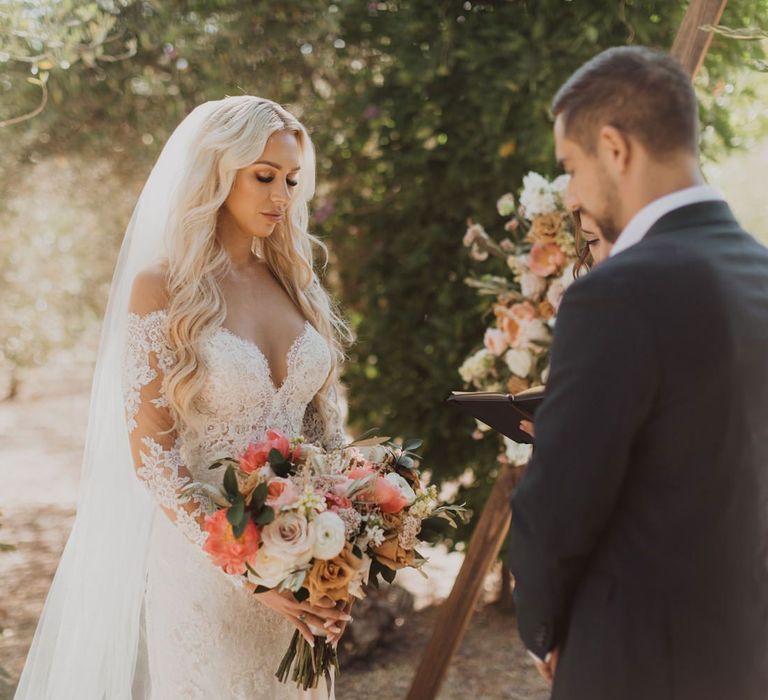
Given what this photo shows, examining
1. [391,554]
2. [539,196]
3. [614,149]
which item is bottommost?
[391,554]

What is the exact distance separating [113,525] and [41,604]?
2.98m

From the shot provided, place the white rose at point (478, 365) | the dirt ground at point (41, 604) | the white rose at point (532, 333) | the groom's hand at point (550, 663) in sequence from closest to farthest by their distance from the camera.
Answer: the groom's hand at point (550, 663), the white rose at point (532, 333), the white rose at point (478, 365), the dirt ground at point (41, 604)

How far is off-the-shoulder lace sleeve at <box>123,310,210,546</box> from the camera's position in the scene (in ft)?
8.57

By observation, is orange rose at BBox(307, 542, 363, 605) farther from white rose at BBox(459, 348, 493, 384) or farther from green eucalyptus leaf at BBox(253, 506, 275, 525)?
white rose at BBox(459, 348, 493, 384)

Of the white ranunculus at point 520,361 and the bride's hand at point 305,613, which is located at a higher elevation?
the white ranunculus at point 520,361

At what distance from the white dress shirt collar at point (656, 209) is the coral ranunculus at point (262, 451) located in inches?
44.6

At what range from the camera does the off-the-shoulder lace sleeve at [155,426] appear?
8.57 feet

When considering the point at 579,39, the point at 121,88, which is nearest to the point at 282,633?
the point at 579,39

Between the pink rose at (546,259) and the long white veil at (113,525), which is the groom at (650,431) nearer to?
the long white veil at (113,525)

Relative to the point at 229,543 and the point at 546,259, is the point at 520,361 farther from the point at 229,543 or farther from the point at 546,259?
the point at 229,543

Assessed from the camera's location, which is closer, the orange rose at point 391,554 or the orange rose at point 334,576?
the orange rose at point 334,576

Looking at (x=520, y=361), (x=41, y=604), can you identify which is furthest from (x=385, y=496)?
(x=41, y=604)

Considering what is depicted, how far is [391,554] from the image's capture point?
251 centimetres

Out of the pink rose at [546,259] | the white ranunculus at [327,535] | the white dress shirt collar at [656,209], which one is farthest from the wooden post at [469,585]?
the white dress shirt collar at [656,209]
